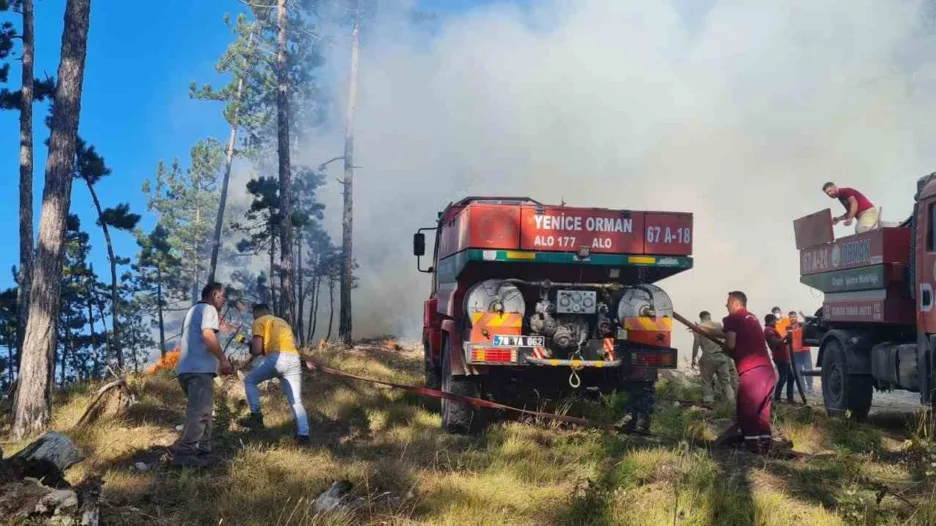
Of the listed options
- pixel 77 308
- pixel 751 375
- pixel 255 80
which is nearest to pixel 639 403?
pixel 751 375

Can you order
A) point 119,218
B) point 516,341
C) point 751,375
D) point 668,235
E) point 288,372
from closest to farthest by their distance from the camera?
point 751,375 < point 288,372 < point 516,341 < point 668,235 < point 119,218

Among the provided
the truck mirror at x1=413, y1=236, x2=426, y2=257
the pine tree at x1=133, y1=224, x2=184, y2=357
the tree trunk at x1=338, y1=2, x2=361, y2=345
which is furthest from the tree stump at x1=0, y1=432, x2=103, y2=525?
the pine tree at x1=133, y1=224, x2=184, y2=357

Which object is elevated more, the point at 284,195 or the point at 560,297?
the point at 284,195

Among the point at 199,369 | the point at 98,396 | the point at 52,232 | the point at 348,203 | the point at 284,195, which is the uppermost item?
the point at 348,203

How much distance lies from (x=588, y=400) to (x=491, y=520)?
4.29 metres

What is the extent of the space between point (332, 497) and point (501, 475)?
1458 mm

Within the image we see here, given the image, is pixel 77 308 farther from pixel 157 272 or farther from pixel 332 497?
pixel 332 497

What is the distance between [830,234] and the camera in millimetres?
9523

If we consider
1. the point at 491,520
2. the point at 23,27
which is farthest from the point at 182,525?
the point at 23,27

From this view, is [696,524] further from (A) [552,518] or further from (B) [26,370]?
(B) [26,370]

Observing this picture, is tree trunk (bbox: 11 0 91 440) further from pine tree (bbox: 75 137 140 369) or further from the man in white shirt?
pine tree (bbox: 75 137 140 369)

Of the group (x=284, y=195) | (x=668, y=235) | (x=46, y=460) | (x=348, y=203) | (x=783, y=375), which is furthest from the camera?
(x=348, y=203)

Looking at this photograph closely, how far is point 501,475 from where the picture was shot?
565 cm

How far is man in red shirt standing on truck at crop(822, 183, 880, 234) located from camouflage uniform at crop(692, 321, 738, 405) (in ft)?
8.62
